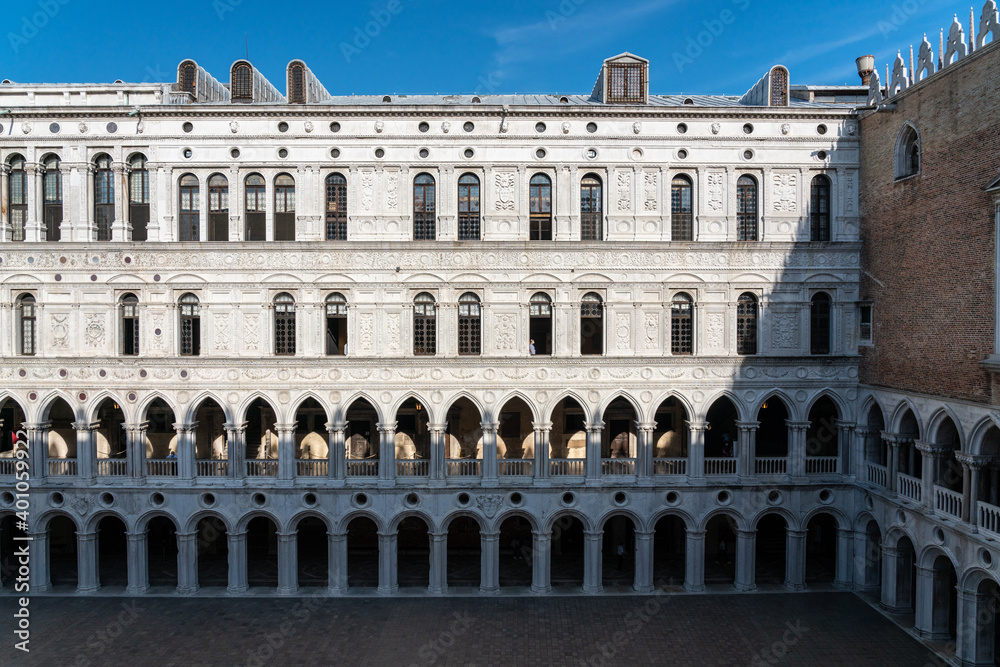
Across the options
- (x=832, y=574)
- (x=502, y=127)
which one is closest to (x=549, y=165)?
(x=502, y=127)

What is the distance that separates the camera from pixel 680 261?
82.9 ft

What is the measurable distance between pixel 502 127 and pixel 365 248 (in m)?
7.40

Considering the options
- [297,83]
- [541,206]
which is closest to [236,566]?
[541,206]

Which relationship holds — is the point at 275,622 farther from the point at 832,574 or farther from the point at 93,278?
the point at 832,574

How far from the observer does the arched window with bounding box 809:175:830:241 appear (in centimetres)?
2602

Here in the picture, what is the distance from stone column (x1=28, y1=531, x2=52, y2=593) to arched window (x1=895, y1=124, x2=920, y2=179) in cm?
3675

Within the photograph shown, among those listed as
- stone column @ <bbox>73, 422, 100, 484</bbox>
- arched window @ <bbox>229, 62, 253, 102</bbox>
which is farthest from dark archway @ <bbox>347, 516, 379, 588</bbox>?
arched window @ <bbox>229, 62, 253, 102</bbox>

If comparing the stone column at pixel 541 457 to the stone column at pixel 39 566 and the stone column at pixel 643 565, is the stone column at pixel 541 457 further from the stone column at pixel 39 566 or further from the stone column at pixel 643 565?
the stone column at pixel 39 566

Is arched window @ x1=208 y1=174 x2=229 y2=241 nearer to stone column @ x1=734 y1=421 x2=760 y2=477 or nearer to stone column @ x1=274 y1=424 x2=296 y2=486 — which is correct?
stone column @ x1=274 y1=424 x2=296 y2=486

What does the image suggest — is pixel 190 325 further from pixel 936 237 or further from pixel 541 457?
pixel 936 237

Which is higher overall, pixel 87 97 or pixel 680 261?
pixel 87 97

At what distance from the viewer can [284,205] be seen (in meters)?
25.7

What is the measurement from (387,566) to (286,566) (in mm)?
4066

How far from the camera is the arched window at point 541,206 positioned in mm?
25719
